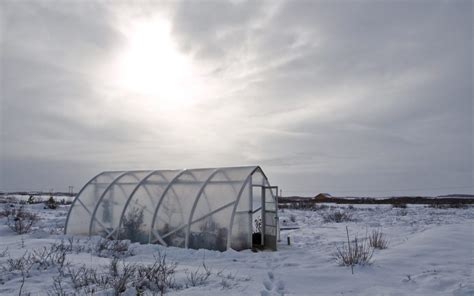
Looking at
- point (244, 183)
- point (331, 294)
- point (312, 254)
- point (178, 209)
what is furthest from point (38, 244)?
point (331, 294)

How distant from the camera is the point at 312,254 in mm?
10672

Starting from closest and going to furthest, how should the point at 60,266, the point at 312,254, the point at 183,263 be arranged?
the point at 60,266 < the point at 183,263 < the point at 312,254

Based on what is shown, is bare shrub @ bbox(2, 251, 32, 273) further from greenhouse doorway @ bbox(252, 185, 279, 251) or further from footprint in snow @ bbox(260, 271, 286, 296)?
greenhouse doorway @ bbox(252, 185, 279, 251)

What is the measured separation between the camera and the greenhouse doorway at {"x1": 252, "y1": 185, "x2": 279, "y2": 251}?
1262 cm

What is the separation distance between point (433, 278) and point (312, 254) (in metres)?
4.22

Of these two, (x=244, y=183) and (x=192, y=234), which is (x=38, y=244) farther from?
(x=244, y=183)

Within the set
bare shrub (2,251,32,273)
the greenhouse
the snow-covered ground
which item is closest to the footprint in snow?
the snow-covered ground

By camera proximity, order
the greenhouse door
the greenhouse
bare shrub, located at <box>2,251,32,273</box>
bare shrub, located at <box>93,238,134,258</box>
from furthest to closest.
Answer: the greenhouse door, the greenhouse, bare shrub, located at <box>93,238,134,258</box>, bare shrub, located at <box>2,251,32,273</box>

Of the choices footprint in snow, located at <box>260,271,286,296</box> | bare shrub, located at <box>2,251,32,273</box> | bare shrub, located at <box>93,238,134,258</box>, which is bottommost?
bare shrub, located at <box>93,238,134,258</box>

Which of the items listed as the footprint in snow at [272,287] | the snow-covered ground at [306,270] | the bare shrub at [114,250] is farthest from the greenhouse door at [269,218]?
the bare shrub at [114,250]

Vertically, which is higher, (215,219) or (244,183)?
(244,183)

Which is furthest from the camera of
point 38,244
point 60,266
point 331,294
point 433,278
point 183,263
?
point 38,244

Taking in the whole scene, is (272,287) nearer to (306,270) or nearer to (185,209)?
(306,270)

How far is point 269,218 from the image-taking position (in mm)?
13047
